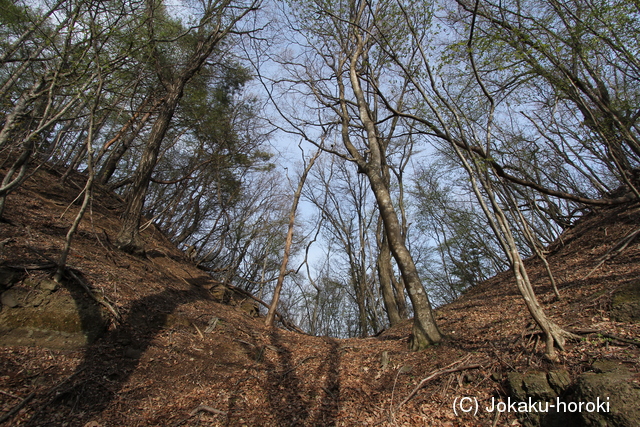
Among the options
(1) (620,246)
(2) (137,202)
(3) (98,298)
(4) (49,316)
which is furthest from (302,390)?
(1) (620,246)

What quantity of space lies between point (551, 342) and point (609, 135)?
6.50 meters

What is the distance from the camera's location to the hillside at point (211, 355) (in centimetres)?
309

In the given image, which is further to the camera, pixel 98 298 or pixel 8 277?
pixel 98 298

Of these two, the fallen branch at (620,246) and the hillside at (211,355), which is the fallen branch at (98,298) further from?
the fallen branch at (620,246)

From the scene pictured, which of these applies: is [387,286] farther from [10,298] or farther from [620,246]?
[10,298]

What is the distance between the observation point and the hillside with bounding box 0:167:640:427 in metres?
3.09

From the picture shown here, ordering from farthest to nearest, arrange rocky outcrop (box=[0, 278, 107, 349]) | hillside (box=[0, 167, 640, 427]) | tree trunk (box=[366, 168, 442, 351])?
Result: tree trunk (box=[366, 168, 442, 351]) < rocky outcrop (box=[0, 278, 107, 349]) < hillside (box=[0, 167, 640, 427])

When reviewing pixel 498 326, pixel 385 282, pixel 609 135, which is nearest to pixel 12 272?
pixel 498 326

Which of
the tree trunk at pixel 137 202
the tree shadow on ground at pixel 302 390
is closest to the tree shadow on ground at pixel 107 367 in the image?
the tree shadow on ground at pixel 302 390

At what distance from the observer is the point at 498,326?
480cm

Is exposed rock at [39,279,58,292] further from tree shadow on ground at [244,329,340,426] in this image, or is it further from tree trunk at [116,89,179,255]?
tree shadow on ground at [244,329,340,426]

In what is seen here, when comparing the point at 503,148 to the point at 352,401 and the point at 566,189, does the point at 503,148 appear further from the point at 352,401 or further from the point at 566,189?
the point at 352,401


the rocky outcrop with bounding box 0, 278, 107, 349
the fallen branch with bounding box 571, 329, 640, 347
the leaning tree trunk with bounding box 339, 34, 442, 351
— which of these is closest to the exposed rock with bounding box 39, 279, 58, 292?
the rocky outcrop with bounding box 0, 278, 107, 349

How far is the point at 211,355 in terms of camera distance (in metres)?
4.65
